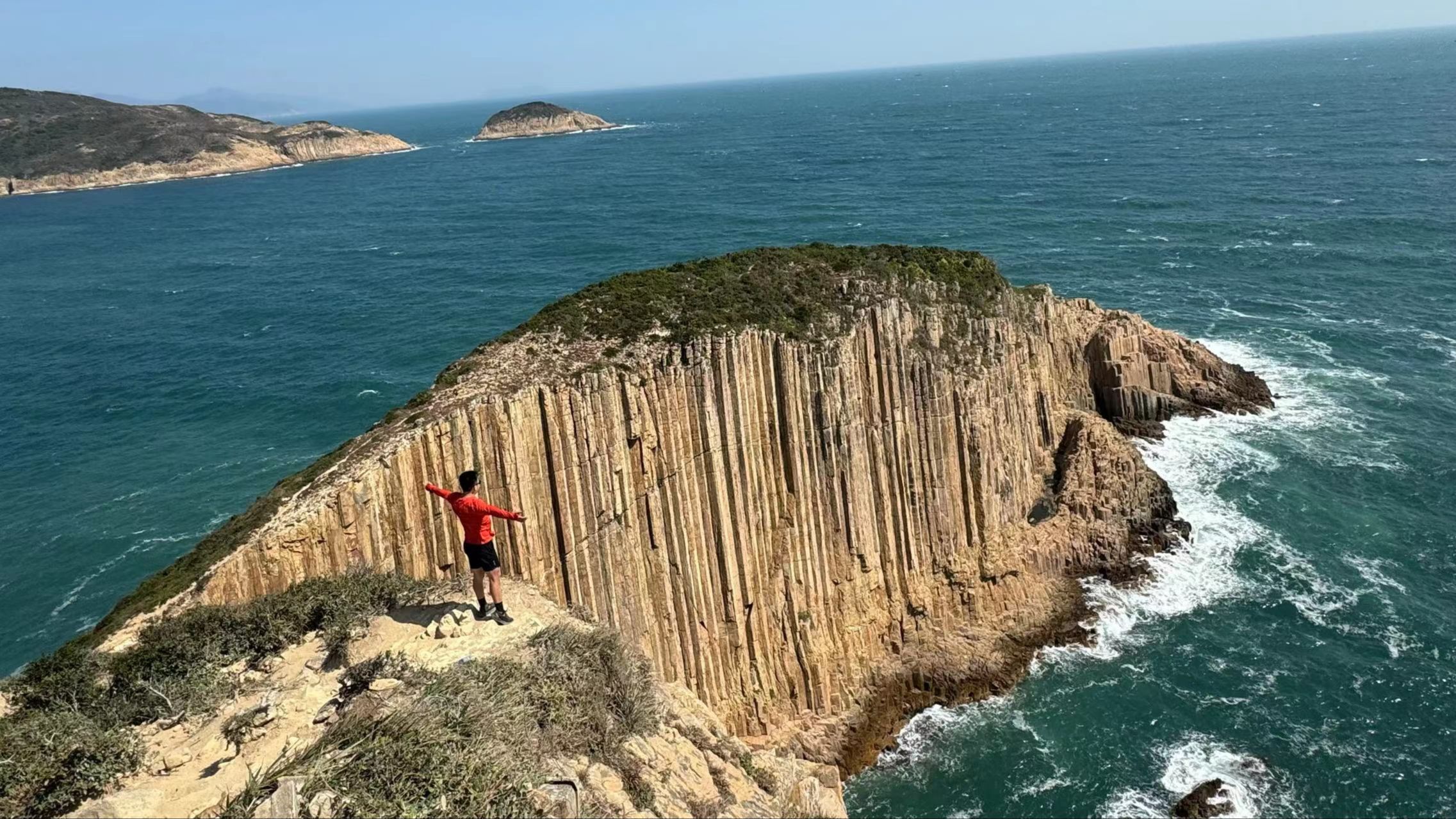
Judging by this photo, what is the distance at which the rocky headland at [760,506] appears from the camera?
61.9 feet

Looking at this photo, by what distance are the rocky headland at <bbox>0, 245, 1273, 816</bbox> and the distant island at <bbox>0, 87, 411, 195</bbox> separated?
589ft

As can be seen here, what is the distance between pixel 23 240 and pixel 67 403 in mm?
73415

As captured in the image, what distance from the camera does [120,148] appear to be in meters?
172

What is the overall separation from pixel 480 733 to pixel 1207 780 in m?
21.3

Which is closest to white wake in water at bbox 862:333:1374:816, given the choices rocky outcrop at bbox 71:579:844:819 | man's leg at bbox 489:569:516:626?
rocky outcrop at bbox 71:579:844:819

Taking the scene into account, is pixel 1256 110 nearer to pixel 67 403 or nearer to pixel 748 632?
pixel 748 632

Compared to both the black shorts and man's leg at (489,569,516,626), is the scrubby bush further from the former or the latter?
man's leg at (489,569,516,626)

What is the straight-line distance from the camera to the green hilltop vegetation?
1011 inches

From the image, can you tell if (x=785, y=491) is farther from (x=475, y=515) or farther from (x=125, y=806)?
(x=125, y=806)

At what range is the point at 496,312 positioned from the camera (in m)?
58.5

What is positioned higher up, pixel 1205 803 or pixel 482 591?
pixel 482 591

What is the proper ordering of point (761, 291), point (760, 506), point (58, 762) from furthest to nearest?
1. point (761, 291)
2. point (760, 506)
3. point (58, 762)

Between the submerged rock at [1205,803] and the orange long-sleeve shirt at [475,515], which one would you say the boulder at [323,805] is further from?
the submerged rock at [1205,803]

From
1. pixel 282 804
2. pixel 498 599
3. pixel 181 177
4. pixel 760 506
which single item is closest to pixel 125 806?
pixel 282 804
